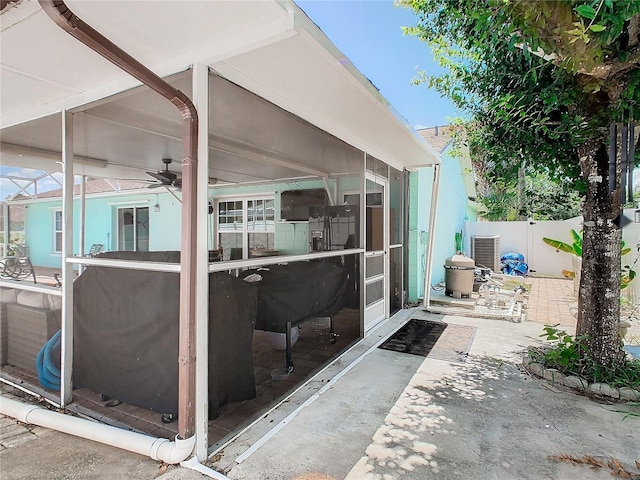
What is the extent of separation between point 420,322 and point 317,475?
3.93 m

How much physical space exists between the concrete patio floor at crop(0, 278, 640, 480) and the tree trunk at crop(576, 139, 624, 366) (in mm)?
629

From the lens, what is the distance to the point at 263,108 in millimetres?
2998

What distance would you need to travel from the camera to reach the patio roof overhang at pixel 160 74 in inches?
71.4

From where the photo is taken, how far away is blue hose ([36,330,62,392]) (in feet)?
A: 9.64

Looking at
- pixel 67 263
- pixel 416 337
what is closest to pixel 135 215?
pixel 67 263

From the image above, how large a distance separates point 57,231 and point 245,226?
70.4 inches


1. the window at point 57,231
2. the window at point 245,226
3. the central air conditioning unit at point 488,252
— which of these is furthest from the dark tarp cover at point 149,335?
the central air conditioning unit at point 488,252

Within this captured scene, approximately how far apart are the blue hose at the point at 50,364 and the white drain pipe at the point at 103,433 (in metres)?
0.24

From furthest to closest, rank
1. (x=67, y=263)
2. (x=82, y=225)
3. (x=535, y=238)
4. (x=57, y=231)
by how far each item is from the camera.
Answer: (x=535, y=238), (x=82, y=225), (x=57, y=231), (x=67, y=263)

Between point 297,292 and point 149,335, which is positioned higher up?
point 297,292

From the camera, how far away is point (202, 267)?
218 cm

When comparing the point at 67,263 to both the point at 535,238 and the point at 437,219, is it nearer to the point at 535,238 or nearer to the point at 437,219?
the point at 437,219

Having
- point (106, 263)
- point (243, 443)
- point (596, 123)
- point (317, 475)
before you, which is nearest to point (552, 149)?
point (596, 123)

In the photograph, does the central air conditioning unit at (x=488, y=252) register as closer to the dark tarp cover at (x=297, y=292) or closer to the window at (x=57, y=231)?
the dark tarp cover at (x=297, y=292)
